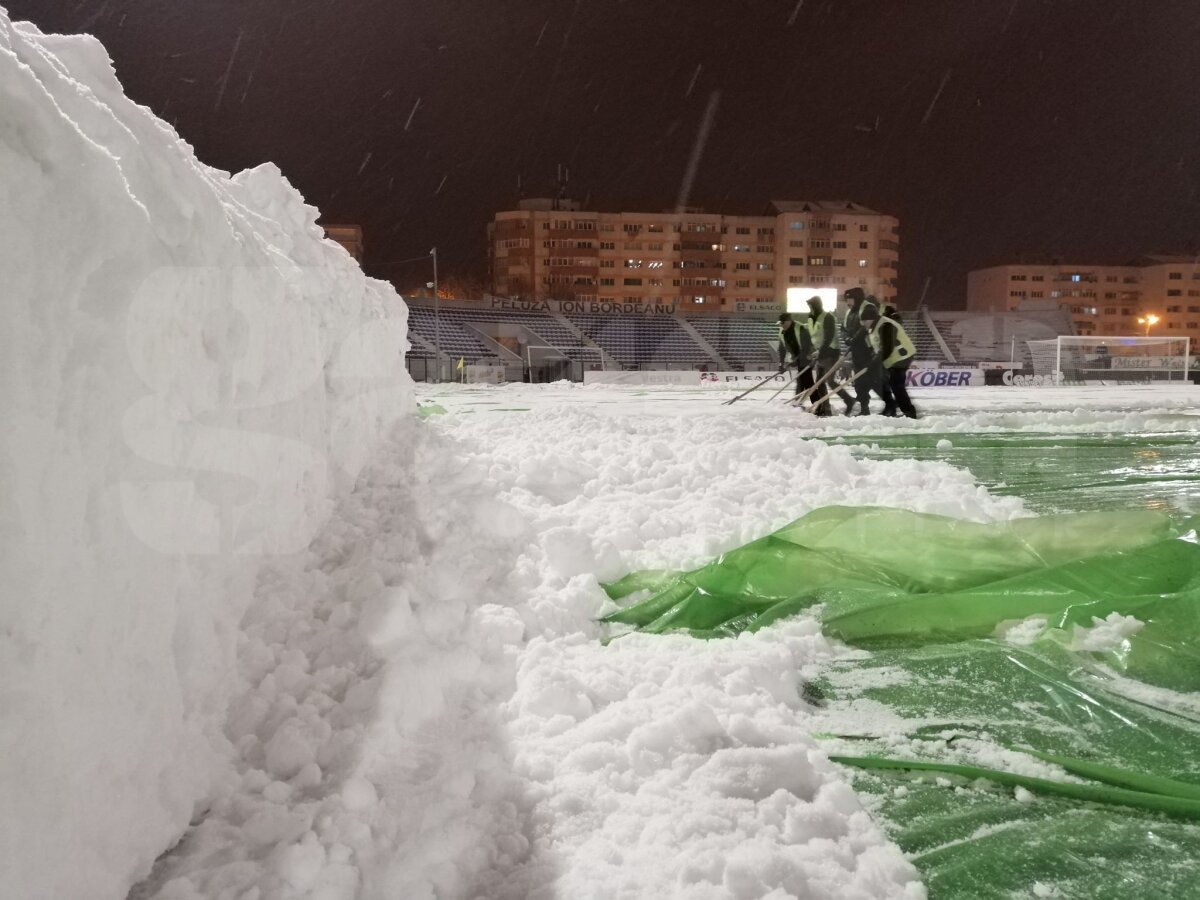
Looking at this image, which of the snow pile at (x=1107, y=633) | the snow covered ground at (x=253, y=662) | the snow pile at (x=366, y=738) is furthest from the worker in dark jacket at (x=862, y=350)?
the snow pile at (x=366, y=738)

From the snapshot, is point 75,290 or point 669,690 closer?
point 75,290

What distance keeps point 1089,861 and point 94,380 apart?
2.15 m

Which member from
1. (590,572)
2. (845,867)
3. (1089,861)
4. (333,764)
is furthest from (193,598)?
(1089,861)

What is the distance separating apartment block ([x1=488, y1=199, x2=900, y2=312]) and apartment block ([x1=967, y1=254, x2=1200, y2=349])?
1476 centimetres

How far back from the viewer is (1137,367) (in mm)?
26875

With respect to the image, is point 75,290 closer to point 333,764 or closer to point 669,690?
point 333,764

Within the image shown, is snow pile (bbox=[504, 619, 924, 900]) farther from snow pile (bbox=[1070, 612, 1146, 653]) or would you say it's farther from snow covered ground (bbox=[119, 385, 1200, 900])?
snow pile (bbox=[1070, 612, 1146, 653])

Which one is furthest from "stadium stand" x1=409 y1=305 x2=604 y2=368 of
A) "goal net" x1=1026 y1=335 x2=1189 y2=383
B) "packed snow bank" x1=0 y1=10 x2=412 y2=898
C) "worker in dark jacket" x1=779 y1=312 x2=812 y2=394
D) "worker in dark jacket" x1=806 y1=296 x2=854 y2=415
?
"packed snow bank" x1=0 y1=10 x2=412 y2=898

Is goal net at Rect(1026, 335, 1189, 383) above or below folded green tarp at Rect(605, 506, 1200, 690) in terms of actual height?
above

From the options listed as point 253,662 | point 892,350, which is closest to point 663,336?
point 892,350

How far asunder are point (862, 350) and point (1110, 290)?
95.9m

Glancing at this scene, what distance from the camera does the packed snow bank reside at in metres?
1.31

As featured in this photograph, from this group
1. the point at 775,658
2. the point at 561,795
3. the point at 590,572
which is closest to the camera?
the point at 561,795

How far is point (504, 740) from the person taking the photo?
6.70 feet
